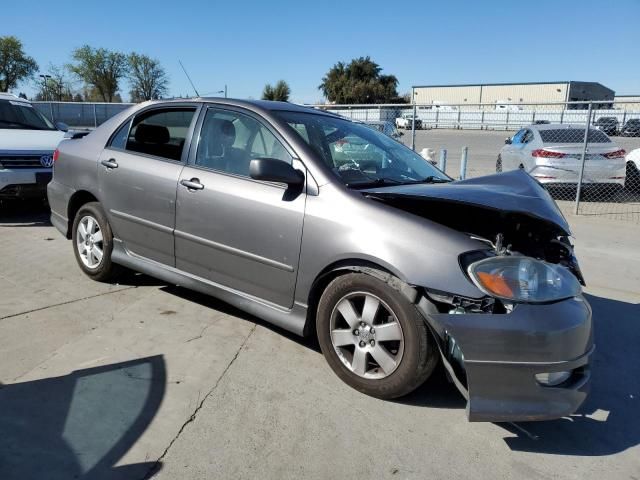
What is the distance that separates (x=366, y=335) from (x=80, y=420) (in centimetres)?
161

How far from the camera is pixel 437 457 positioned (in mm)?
2592

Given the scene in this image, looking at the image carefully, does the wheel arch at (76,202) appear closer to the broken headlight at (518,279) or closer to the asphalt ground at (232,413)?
the asphalt ground at (232,413)

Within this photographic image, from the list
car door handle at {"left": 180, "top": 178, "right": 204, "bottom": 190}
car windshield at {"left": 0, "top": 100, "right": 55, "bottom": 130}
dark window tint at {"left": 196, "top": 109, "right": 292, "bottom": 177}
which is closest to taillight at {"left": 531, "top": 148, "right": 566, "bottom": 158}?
dark window tint at {"left": 196, "top": 109, "right": 292, "bottom": 177}

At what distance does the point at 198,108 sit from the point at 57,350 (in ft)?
6.71

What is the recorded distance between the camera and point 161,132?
4.40m

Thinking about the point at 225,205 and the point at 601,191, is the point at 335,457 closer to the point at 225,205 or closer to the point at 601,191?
the point at 225,205

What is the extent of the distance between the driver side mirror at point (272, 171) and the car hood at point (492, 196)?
0.49 m

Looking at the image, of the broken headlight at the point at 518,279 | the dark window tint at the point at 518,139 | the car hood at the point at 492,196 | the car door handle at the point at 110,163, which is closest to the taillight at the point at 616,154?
the dark window tint at the point at 518,139

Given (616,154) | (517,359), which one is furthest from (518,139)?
(517,359)

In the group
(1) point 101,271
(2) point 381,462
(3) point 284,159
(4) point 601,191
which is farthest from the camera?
(4) point 601,191

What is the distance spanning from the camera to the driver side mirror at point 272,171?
3.15 m

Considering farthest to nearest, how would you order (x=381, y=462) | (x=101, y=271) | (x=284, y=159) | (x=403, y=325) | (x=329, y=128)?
(x=101, y=271)
(x=329, y=128)
(x=284, y=159)
(x=403, y=325)
(x=381, y=462)

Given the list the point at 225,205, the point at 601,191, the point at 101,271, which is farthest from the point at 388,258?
the point at 601,191

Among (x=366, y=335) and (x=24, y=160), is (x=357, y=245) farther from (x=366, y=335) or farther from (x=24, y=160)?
(x=24, y=160)
